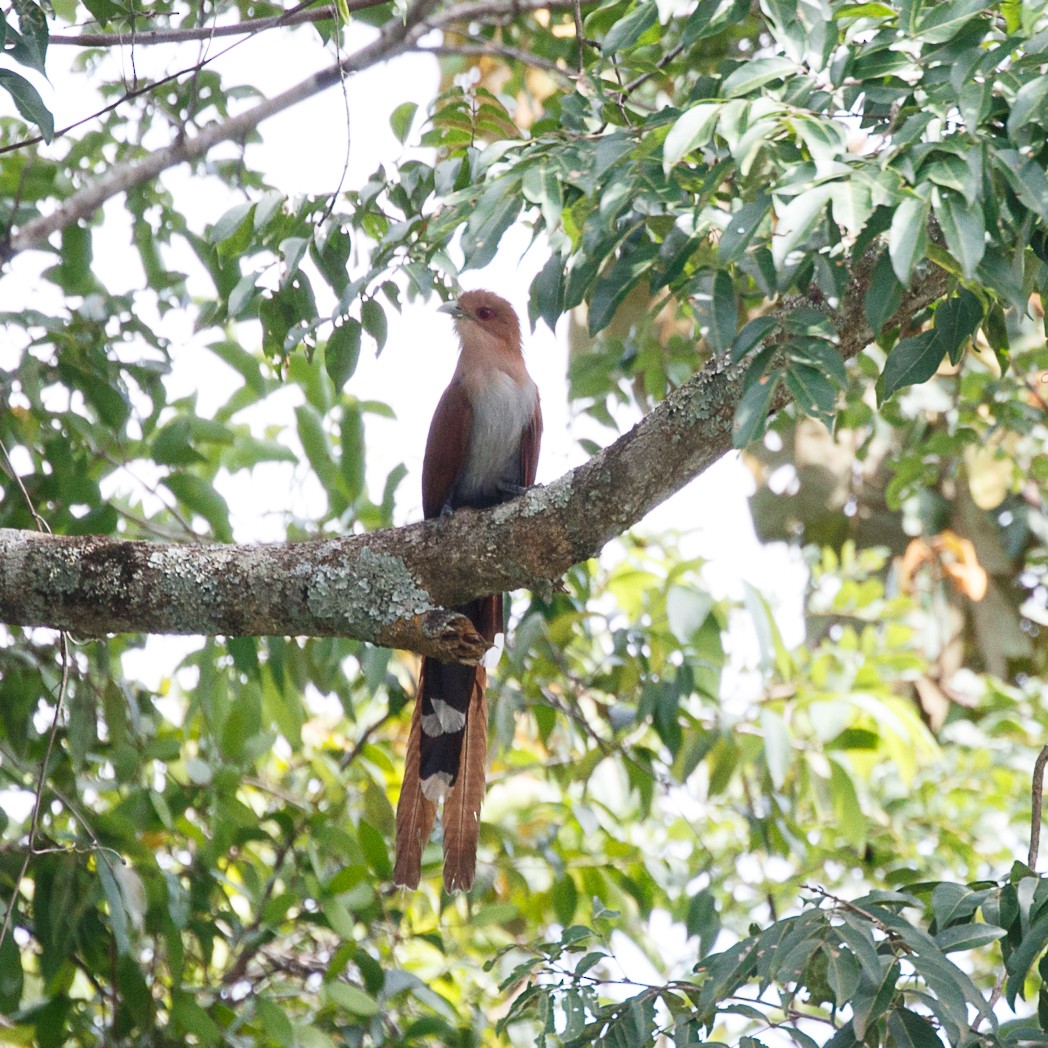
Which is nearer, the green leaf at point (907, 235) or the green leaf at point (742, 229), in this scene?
the green leaf at point (907, 235)

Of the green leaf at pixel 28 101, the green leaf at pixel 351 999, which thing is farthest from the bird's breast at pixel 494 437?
the green leaf at pixel 28 101

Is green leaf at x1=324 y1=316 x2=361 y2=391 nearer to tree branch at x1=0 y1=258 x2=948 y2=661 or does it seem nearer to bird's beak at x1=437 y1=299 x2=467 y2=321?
tree branch at x1=0 y1=258 x2=948 y2=661

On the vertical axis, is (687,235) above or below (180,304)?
below

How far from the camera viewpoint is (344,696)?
12.3ft

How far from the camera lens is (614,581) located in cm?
453

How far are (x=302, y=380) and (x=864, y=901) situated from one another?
2713 millimetres

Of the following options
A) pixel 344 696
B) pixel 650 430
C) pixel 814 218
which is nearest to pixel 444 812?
pixel 344 696

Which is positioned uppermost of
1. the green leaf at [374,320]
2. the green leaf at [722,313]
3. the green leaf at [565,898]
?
the green leaf at [374,320]

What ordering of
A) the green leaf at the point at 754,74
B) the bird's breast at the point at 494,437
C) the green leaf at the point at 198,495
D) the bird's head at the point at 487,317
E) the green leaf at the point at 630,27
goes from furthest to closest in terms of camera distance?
the bird's head at the point at 487,317 → the bird's breast at the point at 494,437 → the green leaf at the point at 198,495 → the green leaf at the point at 630,27 → the green leaf at the point at 754,74

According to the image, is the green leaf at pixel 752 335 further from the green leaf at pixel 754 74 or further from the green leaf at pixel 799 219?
the green leaf at pixel 754 74

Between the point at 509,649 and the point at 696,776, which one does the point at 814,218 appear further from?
the point at 696,776

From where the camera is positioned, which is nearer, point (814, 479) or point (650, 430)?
point (650, 430)

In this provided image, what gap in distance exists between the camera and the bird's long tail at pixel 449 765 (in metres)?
3.31

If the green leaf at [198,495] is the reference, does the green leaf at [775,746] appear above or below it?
below
